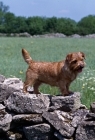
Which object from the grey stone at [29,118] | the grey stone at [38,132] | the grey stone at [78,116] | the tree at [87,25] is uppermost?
the grey stone at [78,116]

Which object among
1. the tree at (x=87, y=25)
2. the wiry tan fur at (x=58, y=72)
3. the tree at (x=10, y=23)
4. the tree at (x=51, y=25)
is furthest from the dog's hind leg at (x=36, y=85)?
the tree at (x=51, y=25)

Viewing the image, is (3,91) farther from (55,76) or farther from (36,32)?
(36,32)

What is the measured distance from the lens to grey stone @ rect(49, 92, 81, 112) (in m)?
7.20

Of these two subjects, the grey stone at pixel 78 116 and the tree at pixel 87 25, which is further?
the tree at pixel 87 25

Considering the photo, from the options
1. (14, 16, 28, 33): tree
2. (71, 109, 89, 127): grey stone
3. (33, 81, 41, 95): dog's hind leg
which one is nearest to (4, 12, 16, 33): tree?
(14, 16, 28, 33): tree

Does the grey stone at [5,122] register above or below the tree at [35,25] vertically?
above

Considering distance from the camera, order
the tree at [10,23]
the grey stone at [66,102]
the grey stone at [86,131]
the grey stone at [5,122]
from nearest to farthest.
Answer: the grey stone at [86,131] < the grey stone at [66,102] < the grey stone at [5,122] < the tree at [10,23]

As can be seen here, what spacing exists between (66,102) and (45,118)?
40cm

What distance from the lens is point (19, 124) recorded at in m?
7.41

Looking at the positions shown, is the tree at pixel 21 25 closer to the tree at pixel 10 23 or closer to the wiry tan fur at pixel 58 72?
the tree at pixel 10 23

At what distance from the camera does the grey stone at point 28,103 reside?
7230mm

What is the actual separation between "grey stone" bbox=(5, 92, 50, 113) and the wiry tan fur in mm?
263

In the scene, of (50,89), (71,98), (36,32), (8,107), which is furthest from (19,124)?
(36,32)

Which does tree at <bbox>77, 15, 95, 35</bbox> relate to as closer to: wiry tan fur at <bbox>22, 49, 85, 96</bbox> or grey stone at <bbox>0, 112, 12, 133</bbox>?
wiry tan fur at <bbox>22, 49, 85, 96</bbox>
